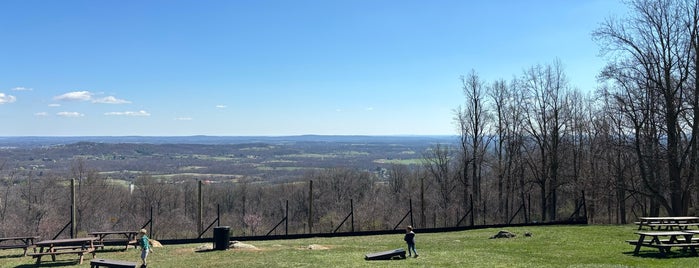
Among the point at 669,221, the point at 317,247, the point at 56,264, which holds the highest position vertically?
the point at 669,221

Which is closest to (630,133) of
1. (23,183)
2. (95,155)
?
(23,183)

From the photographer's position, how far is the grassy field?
15.2 meters

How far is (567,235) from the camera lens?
71.5 feet

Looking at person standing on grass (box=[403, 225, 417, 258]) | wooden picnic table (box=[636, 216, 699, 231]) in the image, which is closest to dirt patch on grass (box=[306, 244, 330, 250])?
person standing on grass (box=[403, 225, 417, 258])

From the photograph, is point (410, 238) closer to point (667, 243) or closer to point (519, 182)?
point (667, 243)

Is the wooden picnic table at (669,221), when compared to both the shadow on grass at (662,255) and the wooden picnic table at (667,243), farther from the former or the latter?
the shadow on grass at (662,255)

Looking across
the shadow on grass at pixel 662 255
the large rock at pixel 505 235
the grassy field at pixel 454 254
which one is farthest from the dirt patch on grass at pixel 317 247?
the shadow on grass at pixel 662 255

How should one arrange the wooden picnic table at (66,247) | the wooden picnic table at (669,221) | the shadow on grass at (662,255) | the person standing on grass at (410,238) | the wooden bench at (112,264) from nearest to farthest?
the wooden bench at (112,264)
the shadow on grass at (662,255)
the person standing on grass at (410,238)
the wooden picnic table at (66,247)
the wooden picnic table at (669,221)

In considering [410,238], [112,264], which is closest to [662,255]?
[410,238]

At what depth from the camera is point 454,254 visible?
17500 mm

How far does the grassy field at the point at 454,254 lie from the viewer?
1524 centimetres

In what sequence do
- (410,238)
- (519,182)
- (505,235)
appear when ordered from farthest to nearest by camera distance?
(519,182)
(505,235)
(410,238)

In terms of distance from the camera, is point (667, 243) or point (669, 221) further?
point (669, 221)

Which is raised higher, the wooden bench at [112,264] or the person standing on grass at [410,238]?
the person standing on grass at [410,238]
